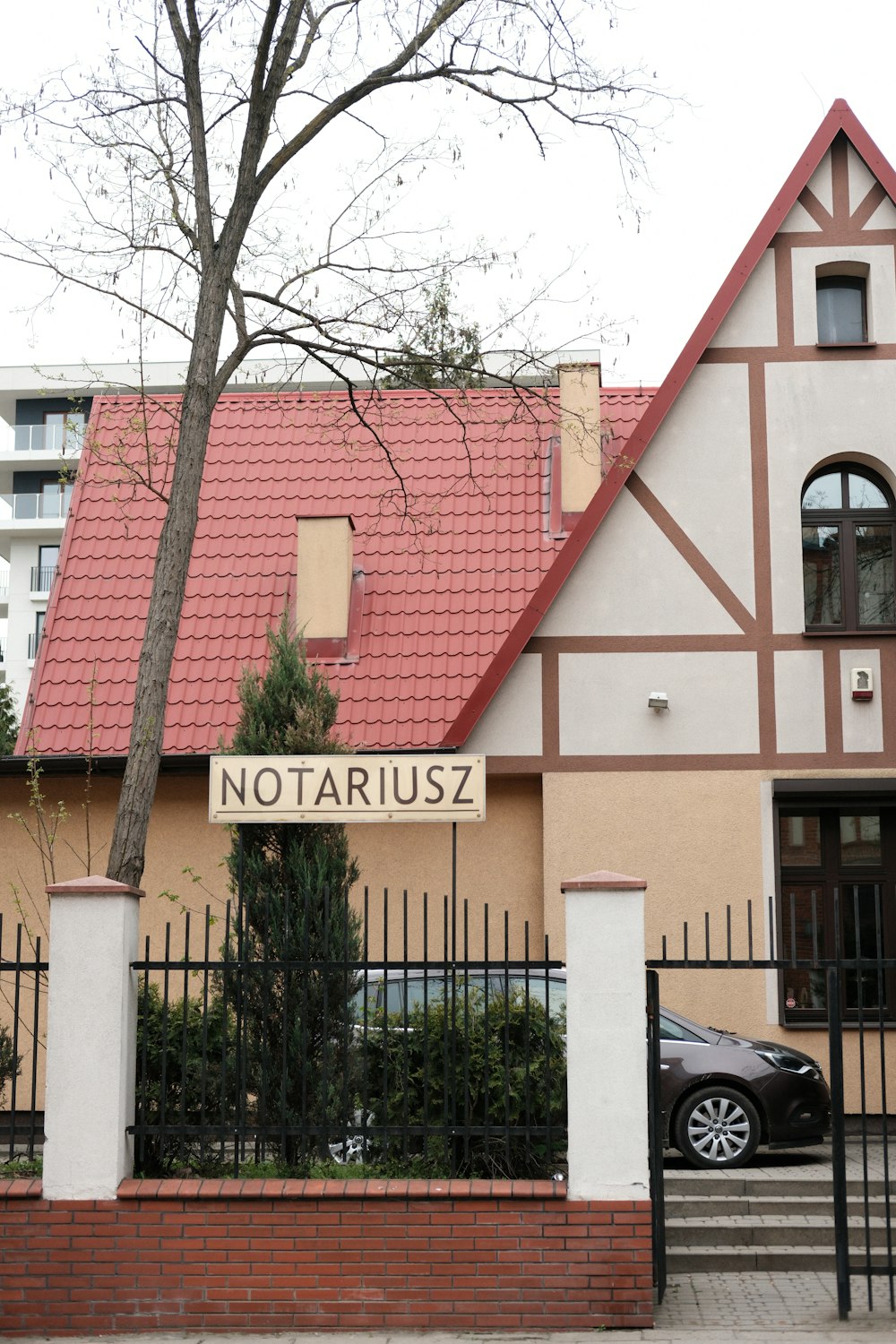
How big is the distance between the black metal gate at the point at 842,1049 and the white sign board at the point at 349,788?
157 cm

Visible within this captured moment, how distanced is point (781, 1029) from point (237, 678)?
6303mm

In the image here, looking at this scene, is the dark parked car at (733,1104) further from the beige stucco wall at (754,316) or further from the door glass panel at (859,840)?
the beige stucco wall at (754,316)

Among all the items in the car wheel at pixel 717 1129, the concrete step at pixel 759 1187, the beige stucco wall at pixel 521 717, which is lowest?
the concrete step at pixel 759 1187

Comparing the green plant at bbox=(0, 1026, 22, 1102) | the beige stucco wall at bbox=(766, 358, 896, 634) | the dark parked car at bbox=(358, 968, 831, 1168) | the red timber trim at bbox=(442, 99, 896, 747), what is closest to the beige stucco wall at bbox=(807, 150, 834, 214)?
the red timber trim at bbox=(442, 99, 896, 747)

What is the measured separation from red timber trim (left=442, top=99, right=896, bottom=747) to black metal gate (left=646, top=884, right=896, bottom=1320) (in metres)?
2.98

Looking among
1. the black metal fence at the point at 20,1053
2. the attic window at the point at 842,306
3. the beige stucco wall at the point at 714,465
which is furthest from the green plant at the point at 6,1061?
the attic window at the point at 842,306

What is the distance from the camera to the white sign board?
29.9ft

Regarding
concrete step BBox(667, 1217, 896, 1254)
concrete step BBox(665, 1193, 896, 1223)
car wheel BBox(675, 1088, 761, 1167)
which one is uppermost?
car wheel BBox(675, 1088, 761, 1167)

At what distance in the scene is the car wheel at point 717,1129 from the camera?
10.9m

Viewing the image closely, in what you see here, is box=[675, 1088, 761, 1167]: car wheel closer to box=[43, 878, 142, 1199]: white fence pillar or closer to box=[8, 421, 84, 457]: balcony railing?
box=[43, 878, 142, 1199]: white fence pillar

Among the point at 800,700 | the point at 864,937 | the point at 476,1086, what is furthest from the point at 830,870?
the point at 476,1086

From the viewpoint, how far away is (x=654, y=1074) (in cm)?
833

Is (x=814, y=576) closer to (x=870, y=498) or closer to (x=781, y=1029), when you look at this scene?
(x=870, y=498)

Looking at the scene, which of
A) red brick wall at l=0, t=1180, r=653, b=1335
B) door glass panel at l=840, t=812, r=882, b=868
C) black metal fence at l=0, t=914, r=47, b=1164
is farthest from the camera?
door glass panel at l=840, t=812, r=882, b=868
